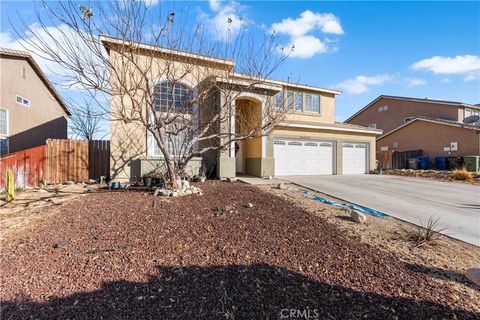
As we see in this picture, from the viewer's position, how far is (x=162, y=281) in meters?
2.99

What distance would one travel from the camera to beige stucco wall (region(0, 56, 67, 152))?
1266cm

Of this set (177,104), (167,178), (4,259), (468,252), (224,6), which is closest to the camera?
(4,259)

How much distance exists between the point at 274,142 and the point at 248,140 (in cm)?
200

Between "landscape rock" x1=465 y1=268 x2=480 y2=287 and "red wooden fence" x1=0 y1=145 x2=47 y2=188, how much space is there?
45.4ft

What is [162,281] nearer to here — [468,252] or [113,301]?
[113,301]

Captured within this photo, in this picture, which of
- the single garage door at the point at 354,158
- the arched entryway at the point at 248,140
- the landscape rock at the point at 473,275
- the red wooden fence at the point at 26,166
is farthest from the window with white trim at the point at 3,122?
the single garage door at the point at 354,158

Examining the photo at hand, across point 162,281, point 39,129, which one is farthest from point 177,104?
point 39,129

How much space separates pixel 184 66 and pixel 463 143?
23.5 metres

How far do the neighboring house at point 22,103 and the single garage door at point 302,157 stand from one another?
14.8 m

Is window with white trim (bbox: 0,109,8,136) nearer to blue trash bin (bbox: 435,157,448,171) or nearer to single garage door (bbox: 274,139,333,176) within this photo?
single garage door (bbox: 274,139,333,176)

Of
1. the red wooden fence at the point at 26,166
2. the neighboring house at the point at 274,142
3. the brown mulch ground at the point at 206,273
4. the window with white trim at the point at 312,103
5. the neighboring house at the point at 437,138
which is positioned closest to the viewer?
the brown mulch ground at the point at 206,273

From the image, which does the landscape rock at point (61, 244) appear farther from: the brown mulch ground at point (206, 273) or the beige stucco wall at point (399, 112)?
the beige stucco wall at point (399, 112)

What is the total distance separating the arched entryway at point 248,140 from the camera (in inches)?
423

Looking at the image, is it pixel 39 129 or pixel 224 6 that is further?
pixel 39 129
